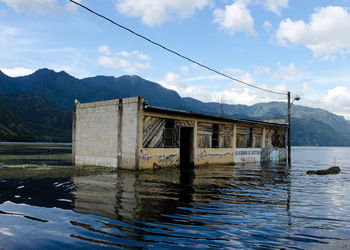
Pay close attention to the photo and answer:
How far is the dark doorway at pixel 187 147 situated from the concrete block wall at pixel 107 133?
18.1ft

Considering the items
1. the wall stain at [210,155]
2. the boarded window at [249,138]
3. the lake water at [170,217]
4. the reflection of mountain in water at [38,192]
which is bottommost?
the reflection of mountain in water at [38,192]

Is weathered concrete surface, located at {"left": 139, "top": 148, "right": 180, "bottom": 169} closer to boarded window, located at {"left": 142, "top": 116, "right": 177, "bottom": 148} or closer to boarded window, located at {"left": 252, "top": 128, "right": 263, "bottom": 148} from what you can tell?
boarded window, located at {"left": 142, "top": 116, "right": 177, "bottom": 148}

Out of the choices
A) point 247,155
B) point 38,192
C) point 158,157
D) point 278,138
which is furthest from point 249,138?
point 38,192

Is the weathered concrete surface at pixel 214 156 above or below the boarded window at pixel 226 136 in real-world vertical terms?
below

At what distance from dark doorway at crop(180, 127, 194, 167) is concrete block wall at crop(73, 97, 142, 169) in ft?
18.1

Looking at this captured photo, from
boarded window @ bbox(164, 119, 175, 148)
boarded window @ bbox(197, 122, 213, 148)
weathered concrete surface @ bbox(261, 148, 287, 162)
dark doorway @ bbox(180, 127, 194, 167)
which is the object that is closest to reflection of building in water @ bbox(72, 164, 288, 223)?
boarded window @ bbox(164, 119, 175, 148)

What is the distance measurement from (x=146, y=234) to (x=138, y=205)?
2.70 meters

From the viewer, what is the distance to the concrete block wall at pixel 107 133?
18234 millimetres

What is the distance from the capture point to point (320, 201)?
9.72 m

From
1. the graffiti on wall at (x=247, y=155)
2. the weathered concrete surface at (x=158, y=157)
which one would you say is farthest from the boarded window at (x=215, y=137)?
the weathered concrete surface at (x=158, y=157)

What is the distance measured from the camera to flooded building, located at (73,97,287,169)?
1825 cm

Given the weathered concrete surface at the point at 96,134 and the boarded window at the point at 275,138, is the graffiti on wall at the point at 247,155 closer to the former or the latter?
the boarded window at the point at 275,138

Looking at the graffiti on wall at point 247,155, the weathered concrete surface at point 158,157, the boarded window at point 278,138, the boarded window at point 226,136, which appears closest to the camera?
the weathered concrete surface at point 158,157

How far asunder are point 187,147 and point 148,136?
4943 millimetres
